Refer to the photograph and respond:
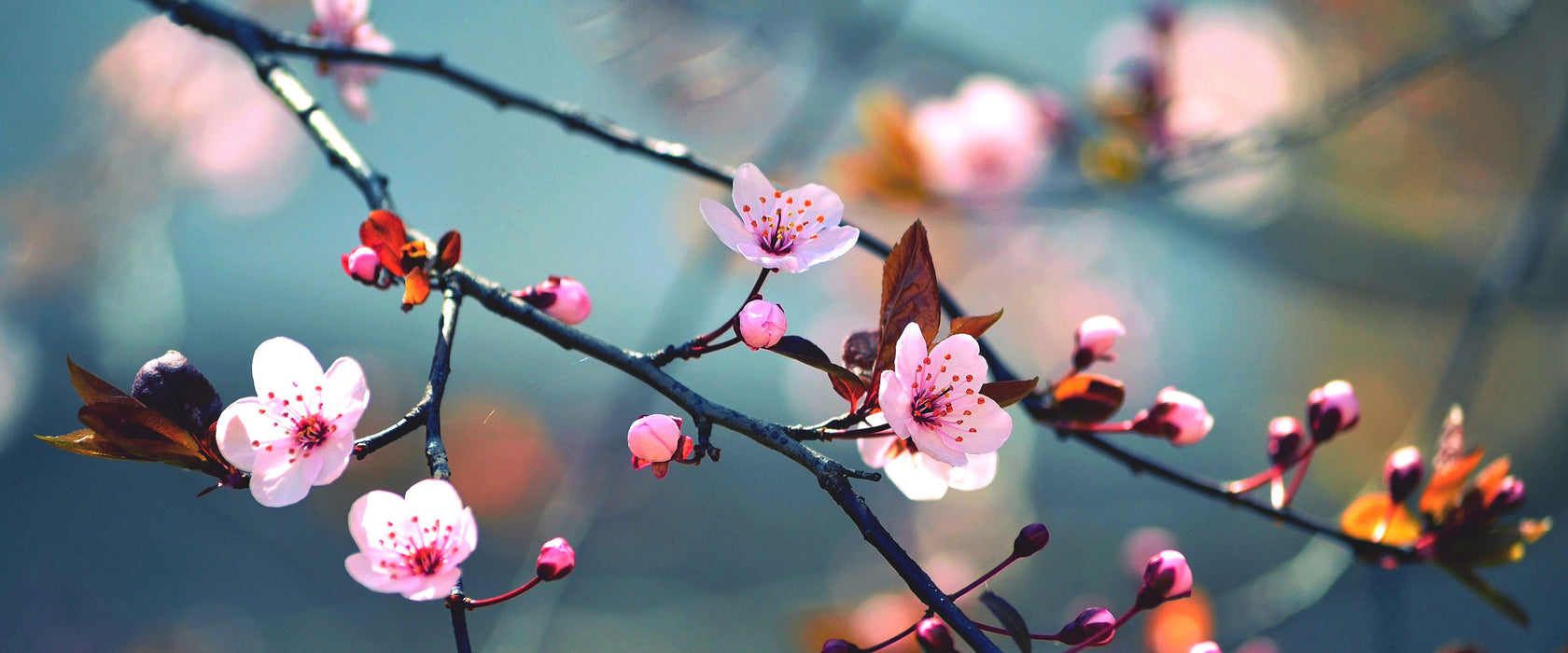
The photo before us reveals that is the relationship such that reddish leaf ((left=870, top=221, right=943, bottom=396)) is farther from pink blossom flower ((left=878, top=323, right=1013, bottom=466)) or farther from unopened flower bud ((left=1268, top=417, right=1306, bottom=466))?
unopened flower bud ((left=1268, top=417, right=1306, bottom=466))

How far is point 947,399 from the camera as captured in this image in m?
0.32

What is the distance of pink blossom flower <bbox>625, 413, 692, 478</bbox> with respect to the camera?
29cm

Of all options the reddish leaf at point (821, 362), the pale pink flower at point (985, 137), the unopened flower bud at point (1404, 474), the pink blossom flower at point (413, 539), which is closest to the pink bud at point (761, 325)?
the reddish leaf at point (821, 362)

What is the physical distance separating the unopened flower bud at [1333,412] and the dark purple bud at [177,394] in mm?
Answer: 505

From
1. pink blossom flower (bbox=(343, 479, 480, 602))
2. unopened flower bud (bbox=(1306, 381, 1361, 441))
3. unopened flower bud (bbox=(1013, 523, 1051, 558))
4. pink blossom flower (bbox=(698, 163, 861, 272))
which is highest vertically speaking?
unopened flower bud (bbox=(1306, 381, 1361, 441))

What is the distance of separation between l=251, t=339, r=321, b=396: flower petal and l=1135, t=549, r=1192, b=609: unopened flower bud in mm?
334

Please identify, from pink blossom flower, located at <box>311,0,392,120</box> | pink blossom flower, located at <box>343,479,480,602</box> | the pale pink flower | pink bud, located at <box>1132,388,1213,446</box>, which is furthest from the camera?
the pale pink flower

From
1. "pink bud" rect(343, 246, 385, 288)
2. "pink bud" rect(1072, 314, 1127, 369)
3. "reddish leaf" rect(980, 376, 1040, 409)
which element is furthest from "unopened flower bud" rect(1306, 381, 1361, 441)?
"pink bud" rect(343, 246, 385, 288)

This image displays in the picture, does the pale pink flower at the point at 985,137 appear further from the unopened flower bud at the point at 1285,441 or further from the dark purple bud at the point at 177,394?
the dark purple bud at the point at 177,394

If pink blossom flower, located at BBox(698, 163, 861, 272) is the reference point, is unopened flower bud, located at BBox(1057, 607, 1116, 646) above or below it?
below

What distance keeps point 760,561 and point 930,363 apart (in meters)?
1.20

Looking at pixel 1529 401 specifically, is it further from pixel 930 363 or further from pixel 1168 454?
pixel 930 363

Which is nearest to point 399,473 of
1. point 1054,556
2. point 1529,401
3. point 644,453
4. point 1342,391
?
A: point 644,453

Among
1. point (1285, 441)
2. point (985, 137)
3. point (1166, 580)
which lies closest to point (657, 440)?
point (1166, 580)
